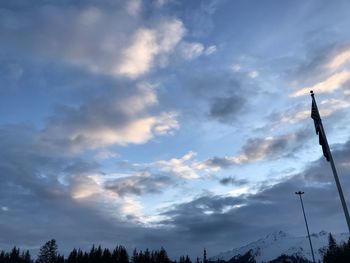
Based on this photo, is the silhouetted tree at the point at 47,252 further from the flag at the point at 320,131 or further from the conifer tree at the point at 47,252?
the flag at the point at 320,131

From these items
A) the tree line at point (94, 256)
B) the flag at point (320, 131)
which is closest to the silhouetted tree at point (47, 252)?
the tree line at point (94, 256)

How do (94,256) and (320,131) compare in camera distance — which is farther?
(94,256)

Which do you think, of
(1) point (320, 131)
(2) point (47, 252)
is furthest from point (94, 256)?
(1) point (320, 131)

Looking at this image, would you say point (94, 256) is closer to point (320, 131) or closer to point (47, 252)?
point (47, 252)

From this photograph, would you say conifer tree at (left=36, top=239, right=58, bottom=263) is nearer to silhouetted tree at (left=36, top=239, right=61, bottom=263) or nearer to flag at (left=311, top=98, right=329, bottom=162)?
silhouetted tree at (left=36, top=239, right=61, bottom=263)

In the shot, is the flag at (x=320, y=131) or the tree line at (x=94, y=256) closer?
the flag at (x=320, y=131)

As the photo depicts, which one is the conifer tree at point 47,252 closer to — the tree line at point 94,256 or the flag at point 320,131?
the tree line at point 94,256

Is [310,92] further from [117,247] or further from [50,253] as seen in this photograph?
[117,247]

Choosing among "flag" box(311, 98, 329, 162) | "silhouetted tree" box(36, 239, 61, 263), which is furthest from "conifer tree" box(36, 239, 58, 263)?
"flag" box(311, 98, 329, 162)

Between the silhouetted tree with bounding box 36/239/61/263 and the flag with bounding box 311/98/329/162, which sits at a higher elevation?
the silhouetted tree with bounding box 36/239/61/263

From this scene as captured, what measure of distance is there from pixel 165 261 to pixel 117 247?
25.2m

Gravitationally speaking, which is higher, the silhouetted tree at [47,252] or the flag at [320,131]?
the silhouetted tree at [47,252]

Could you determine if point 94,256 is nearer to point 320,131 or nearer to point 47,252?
point 47,252

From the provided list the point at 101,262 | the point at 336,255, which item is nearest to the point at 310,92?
the point at 336,255
